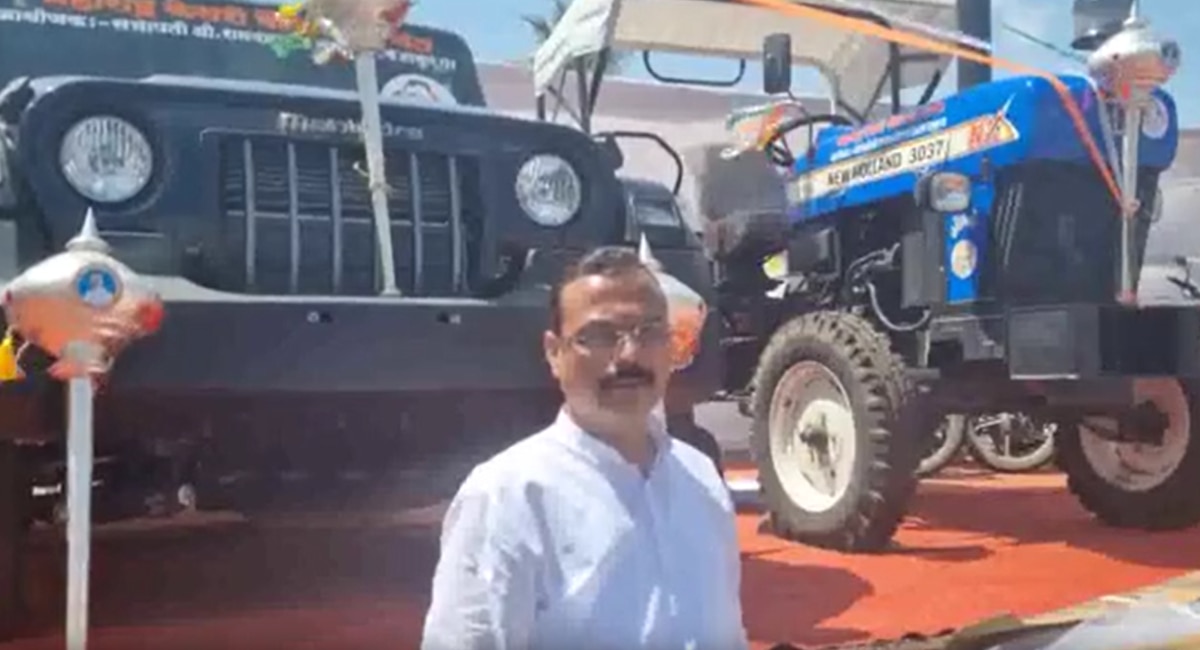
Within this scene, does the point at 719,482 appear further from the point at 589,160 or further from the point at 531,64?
the point at 531,64

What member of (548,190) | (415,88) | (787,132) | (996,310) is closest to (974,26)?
(787,132)

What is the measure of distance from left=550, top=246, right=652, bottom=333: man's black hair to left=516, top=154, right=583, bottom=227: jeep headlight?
92.0 inches

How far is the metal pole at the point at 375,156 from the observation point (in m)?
3.91

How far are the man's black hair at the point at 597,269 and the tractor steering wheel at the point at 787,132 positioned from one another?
5.26 metres

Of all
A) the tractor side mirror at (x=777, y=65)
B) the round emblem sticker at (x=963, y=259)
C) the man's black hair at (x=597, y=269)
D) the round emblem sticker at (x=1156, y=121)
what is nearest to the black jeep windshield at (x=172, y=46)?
the tractor side mirror at (x=777, y=65)

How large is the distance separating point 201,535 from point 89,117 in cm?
322

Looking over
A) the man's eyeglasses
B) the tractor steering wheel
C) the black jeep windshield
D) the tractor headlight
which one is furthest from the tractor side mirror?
the man's eyeglasses

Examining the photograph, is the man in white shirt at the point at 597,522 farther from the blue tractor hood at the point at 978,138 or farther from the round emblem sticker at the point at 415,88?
the blue tractor hood at the point at 978,138

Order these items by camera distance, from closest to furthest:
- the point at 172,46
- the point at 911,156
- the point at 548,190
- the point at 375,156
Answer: the point at 375,156
the point at 548,190
the point at 172,46
the point at 911,156

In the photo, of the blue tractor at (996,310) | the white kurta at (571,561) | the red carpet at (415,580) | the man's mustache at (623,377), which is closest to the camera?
the white kurta at (571,561)

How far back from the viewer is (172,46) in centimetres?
547

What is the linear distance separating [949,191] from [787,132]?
141 centimetres

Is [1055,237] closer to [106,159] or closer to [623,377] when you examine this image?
[106,159]

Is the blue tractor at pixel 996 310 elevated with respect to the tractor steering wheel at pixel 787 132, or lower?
lower
